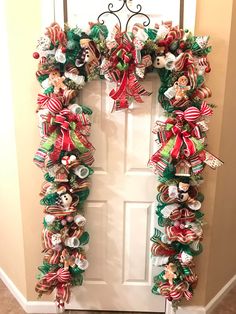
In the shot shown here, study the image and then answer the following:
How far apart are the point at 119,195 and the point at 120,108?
19.0 inches

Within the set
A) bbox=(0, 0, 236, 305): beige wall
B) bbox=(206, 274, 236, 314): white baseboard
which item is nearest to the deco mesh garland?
bbox=(0, 0, 236, 305): beige wall

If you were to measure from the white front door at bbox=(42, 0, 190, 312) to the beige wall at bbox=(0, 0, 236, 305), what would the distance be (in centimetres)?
16

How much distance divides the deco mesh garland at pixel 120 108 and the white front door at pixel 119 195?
0.09m

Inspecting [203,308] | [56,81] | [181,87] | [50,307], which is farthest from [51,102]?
[203,308]

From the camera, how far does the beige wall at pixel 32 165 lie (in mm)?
1681

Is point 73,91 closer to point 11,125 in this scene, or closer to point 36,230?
point 11,125

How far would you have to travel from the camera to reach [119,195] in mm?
1929

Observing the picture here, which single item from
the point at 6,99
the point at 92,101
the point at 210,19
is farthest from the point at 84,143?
the point at 210,19

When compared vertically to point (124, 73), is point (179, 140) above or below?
below

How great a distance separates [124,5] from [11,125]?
83 cm

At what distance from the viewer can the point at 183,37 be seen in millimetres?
1629

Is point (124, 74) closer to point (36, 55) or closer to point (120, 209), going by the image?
point (36, 55)

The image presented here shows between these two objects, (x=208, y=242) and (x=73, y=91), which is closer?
(x=73, y=91)

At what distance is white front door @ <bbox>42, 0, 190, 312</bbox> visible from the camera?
1.69m
